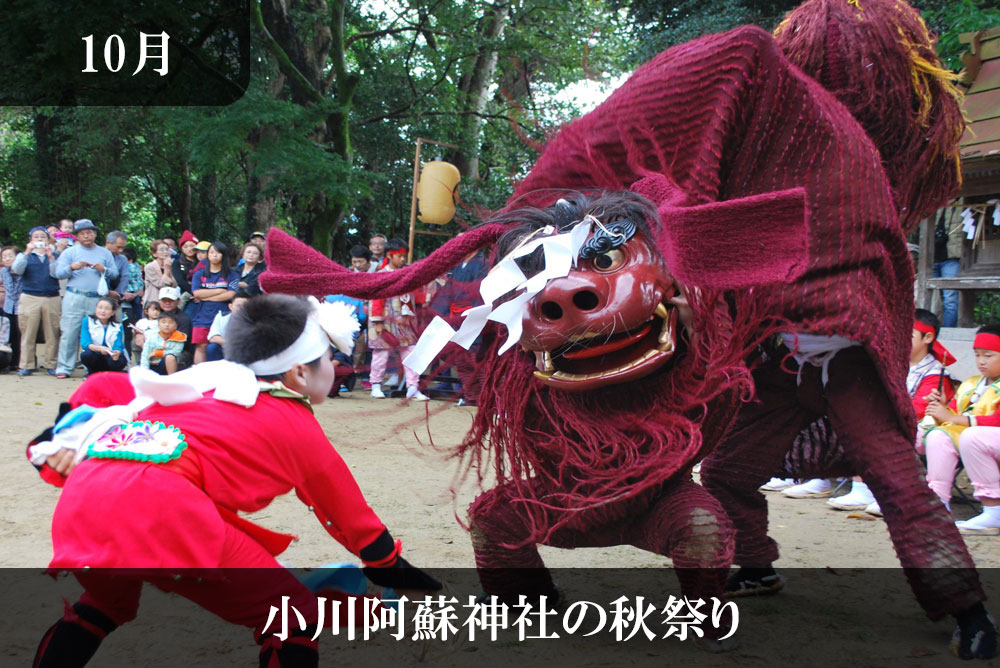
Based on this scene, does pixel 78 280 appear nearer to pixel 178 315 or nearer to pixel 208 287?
pixel 178 315

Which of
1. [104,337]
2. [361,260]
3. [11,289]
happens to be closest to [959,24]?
[361,260]

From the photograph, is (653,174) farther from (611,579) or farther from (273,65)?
(273,65)

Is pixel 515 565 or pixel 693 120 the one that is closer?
pixel 693 120

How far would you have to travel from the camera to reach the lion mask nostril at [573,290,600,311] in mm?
2402

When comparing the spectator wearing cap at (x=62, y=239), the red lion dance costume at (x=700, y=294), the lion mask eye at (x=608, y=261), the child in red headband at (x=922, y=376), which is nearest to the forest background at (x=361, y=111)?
the spectator wearing cap at (x=62, y=239)

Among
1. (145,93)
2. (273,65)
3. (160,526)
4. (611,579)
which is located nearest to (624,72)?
(273,65)

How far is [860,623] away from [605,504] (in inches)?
49.9

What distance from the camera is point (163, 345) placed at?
8.31 meters

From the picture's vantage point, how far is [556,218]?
2.63 metres

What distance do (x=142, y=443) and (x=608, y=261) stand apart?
1.29 meters

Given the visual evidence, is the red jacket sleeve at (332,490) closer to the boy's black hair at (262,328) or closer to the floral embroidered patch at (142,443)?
the boy's black hair at (262,328)

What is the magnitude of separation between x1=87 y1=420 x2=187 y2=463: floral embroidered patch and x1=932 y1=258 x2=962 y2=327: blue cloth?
6.89 metres

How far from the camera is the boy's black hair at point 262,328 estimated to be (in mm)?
2293

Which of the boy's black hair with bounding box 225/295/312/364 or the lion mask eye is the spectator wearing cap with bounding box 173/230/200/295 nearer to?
the boy's black hair with bounding box 225/295/312/364
